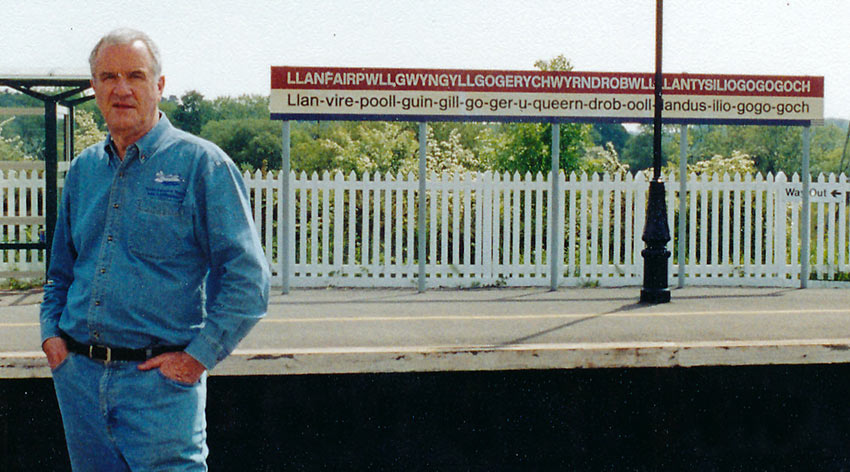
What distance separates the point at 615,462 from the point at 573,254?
925 centimetres

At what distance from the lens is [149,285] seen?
107 inches

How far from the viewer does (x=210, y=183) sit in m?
2.70

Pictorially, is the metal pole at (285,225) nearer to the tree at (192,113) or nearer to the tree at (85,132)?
the tree at (85,132)

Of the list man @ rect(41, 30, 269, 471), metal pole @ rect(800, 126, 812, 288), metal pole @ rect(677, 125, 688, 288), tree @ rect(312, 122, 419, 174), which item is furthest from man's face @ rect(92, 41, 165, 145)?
tree @ rect(312, 122, 419, 174)

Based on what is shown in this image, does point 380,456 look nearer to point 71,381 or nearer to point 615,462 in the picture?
point 615,462

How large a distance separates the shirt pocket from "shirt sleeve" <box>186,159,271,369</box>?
2.3 inches

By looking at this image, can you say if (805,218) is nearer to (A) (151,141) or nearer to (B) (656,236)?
(B) (656,236)

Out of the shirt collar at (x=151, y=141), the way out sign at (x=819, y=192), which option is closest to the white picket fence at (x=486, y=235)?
the way out sign at (x=819, y=192)

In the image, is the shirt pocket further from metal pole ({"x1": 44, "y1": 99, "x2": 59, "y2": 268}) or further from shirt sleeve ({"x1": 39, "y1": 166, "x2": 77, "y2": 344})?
metal pole ({"x1": 44, "y1": 99, "x2": 59, "y2": 268})

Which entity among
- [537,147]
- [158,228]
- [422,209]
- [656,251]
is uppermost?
[537,147]

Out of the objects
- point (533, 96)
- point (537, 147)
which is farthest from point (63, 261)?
point (537, 147)

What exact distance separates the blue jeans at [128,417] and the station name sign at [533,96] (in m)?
9.51

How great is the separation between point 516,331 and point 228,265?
5.44 metres

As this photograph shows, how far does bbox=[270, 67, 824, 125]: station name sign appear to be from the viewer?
12.2 metres
